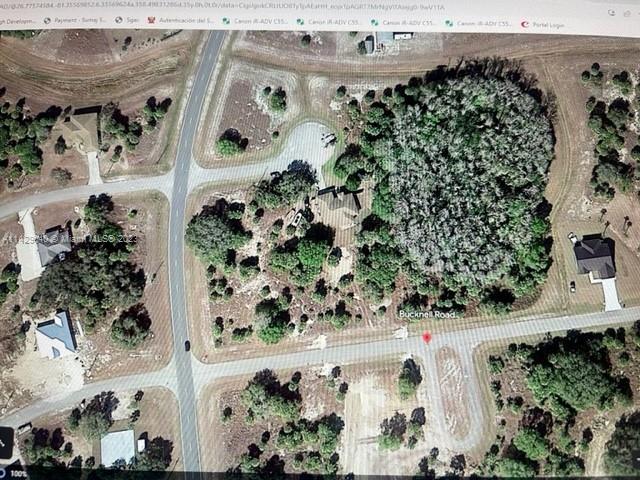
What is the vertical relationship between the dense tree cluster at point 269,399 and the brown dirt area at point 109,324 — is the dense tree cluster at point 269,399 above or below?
below

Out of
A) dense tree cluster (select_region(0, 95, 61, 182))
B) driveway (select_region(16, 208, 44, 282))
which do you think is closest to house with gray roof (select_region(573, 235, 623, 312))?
driveway (select_region(16, 208, 44, 282))

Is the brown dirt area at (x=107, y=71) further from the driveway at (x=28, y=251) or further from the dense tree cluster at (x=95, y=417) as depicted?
the dense tree cluster at (x=95, y=417)

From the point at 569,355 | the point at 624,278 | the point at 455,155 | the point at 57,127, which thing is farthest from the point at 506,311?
the point at 57,127

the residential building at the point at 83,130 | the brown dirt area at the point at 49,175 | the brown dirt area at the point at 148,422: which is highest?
the residential building at the point at 83,130

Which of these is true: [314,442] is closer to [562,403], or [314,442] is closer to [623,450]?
[562,403]

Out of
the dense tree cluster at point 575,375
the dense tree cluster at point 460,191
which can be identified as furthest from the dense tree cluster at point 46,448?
the dense tree cluster at point 575,375

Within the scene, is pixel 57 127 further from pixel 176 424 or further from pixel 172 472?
pixel 172 472

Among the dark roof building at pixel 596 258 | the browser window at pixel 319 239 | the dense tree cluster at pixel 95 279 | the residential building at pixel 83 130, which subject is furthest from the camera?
the residential building at pixel 83 130
